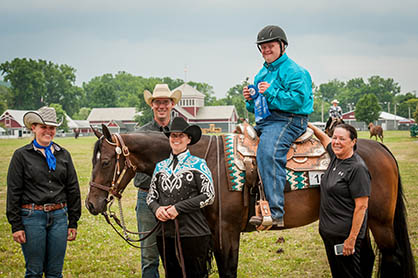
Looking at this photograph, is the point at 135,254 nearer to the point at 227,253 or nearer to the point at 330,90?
the point at 227,253

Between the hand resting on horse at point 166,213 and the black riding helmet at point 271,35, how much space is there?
215 cm

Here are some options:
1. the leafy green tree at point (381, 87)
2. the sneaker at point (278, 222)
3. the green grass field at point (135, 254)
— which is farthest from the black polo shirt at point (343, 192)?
the leafy green tree at point (381, 87)

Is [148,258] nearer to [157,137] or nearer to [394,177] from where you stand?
[157,137]

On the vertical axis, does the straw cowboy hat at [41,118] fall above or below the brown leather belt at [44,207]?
above

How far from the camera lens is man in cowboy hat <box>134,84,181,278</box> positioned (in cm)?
454

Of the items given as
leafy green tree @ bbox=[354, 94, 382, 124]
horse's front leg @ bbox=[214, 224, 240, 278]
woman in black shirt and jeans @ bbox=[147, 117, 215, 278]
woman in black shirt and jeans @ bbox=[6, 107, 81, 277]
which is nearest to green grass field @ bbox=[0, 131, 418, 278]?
horse's front leg @ bbox=[214, 224, 240, 278]

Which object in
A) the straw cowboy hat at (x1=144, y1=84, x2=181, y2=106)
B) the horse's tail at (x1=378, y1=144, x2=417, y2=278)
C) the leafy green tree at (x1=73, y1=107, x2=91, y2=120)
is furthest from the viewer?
the leafy green tree at (x1=73, y1=107, x2=91, y2=120)

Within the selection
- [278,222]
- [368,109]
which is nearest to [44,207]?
[278,222]

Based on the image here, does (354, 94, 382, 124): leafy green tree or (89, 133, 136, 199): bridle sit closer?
(89, 133, 136, 199): bridle

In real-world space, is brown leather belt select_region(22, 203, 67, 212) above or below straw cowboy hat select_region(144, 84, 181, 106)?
below

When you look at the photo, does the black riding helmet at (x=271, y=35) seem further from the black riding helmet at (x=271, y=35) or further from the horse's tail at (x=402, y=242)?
the horse's tail at (x=402, y=242)

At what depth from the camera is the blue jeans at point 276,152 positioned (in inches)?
159

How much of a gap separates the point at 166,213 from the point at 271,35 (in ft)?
7.50

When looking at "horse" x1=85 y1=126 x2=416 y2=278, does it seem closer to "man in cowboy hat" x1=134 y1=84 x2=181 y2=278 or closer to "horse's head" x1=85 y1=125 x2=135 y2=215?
"horse's head" x1=85 y1=125 x2=135 y2=215
